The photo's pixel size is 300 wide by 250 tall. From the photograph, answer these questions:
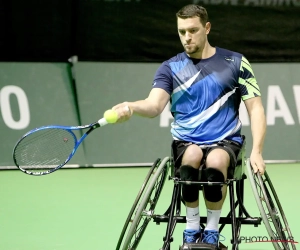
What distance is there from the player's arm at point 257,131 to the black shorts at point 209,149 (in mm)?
92

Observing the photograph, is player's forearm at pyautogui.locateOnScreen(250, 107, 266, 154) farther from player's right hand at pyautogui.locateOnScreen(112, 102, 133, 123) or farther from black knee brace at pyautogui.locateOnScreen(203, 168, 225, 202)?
player's right hand at pyautogui.locateOnScreen(112, 102, 133, 123)

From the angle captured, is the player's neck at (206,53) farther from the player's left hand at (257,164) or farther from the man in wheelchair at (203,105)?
the player's left hand at (257,164)

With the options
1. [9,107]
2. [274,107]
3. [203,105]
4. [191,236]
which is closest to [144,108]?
[203,105]

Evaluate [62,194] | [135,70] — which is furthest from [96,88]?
[62,194]

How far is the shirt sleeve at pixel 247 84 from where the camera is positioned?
4215 mm

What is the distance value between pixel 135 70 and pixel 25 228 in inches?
118

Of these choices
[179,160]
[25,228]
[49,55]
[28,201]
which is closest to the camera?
[179,160]

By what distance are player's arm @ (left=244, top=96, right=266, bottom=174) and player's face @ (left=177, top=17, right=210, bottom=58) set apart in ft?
1.35

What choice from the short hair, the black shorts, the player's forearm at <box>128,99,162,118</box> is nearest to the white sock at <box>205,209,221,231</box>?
the black shorts

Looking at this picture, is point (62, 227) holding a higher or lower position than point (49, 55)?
lower

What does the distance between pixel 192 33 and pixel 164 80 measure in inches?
12.0

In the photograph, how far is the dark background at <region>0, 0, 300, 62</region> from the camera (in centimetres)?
768

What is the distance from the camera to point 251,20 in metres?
7.99

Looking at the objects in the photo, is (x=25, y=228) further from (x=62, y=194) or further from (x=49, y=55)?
(x=49, y=55)
